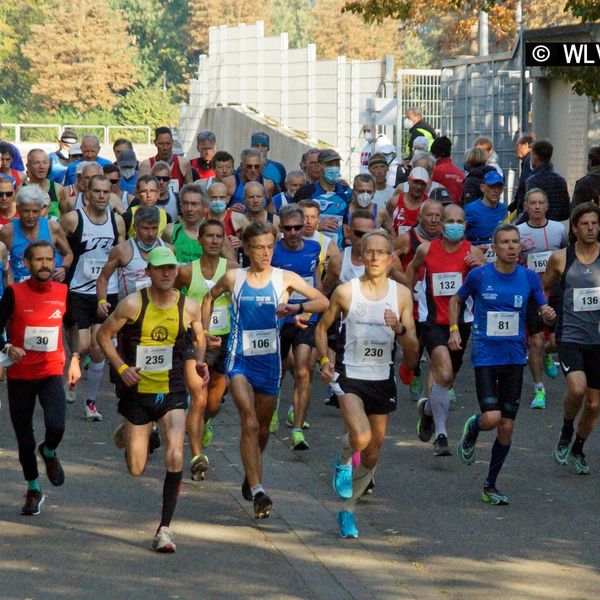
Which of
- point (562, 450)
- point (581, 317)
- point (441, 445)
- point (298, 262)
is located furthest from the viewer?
point (298, 262)

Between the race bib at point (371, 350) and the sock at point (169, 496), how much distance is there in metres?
1.29

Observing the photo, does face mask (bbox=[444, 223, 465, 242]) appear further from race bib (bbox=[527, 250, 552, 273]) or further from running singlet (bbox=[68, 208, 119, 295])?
running singlet (bbox=[68, 208, 119, 295])

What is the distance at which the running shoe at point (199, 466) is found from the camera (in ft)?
33.7

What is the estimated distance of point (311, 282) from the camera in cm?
1184

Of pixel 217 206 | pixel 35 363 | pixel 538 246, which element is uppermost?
pixel 217 206

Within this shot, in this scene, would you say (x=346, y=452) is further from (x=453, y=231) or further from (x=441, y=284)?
(x=453, y=231)

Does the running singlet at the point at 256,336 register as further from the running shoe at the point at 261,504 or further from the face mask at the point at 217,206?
the face mask at the point at 217,206

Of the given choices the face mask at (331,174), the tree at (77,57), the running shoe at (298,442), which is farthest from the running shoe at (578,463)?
the tree at (77,57)

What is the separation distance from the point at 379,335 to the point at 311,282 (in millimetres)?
2879

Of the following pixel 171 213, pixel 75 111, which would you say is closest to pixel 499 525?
pixel 171 213

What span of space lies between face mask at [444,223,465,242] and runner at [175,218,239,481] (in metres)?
1.66

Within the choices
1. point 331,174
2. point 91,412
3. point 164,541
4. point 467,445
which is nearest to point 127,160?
point 331,174

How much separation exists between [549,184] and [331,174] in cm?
208

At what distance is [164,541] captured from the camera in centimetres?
836
